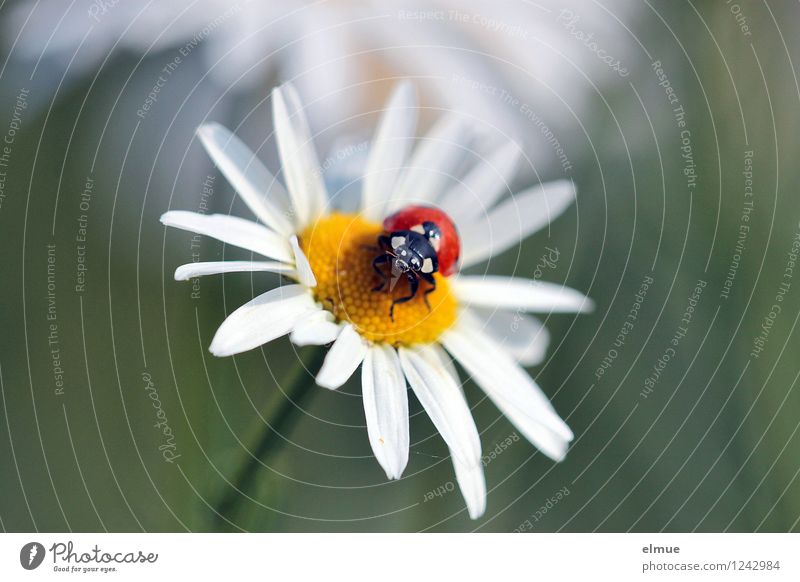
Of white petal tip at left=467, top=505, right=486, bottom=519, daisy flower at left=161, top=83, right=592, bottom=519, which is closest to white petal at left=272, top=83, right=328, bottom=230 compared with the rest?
daisy flower at left=161, top=83, right=592, bottom=519

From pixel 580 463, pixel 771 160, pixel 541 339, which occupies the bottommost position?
pixel 580 463

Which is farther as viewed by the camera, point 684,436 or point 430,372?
point 684,436

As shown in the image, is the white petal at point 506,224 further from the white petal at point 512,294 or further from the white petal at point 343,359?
the white petal at point 343,359

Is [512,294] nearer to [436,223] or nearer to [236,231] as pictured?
[436,223]

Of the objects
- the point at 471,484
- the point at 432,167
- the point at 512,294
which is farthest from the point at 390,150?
the point at 471,484

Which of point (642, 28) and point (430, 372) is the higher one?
point (642, 28)

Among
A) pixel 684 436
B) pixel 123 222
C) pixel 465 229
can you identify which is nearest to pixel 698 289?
pixel 684 436

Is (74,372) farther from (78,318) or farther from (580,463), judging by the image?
(580,463)
